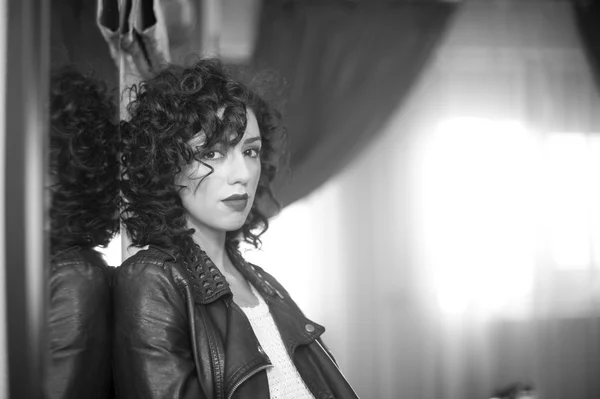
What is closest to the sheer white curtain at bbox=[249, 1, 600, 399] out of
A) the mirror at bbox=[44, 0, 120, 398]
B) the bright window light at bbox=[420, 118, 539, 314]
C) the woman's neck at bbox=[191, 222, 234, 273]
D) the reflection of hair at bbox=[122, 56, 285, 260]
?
the bright window light at bbox=[420, 118, 539, 314]

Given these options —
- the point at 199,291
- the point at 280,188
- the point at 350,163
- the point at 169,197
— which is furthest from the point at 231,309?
the point at 350,163

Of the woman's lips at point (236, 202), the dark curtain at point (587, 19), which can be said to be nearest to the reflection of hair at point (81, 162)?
the woman's lips at point (236, 202)

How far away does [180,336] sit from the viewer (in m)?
1.05

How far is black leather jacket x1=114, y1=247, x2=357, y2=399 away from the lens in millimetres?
1019

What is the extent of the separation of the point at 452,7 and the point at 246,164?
1037 mm

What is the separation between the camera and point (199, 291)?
1.13 metres

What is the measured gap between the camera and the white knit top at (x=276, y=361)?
1186 millimetres

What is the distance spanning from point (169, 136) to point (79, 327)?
1.36 feet

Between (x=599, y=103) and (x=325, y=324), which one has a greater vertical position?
(x=599, y=103)

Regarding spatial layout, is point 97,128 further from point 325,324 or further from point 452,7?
point 452,7

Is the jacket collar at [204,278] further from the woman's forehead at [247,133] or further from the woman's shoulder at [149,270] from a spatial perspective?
the woman's forehead at [247,133]

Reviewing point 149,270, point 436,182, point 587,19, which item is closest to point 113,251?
point 149,270

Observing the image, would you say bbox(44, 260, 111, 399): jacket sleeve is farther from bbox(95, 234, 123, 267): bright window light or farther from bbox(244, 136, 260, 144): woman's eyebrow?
bbox(244, 136, 260, 144): woman's eyebrow

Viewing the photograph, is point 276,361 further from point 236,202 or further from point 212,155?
point 212,155
